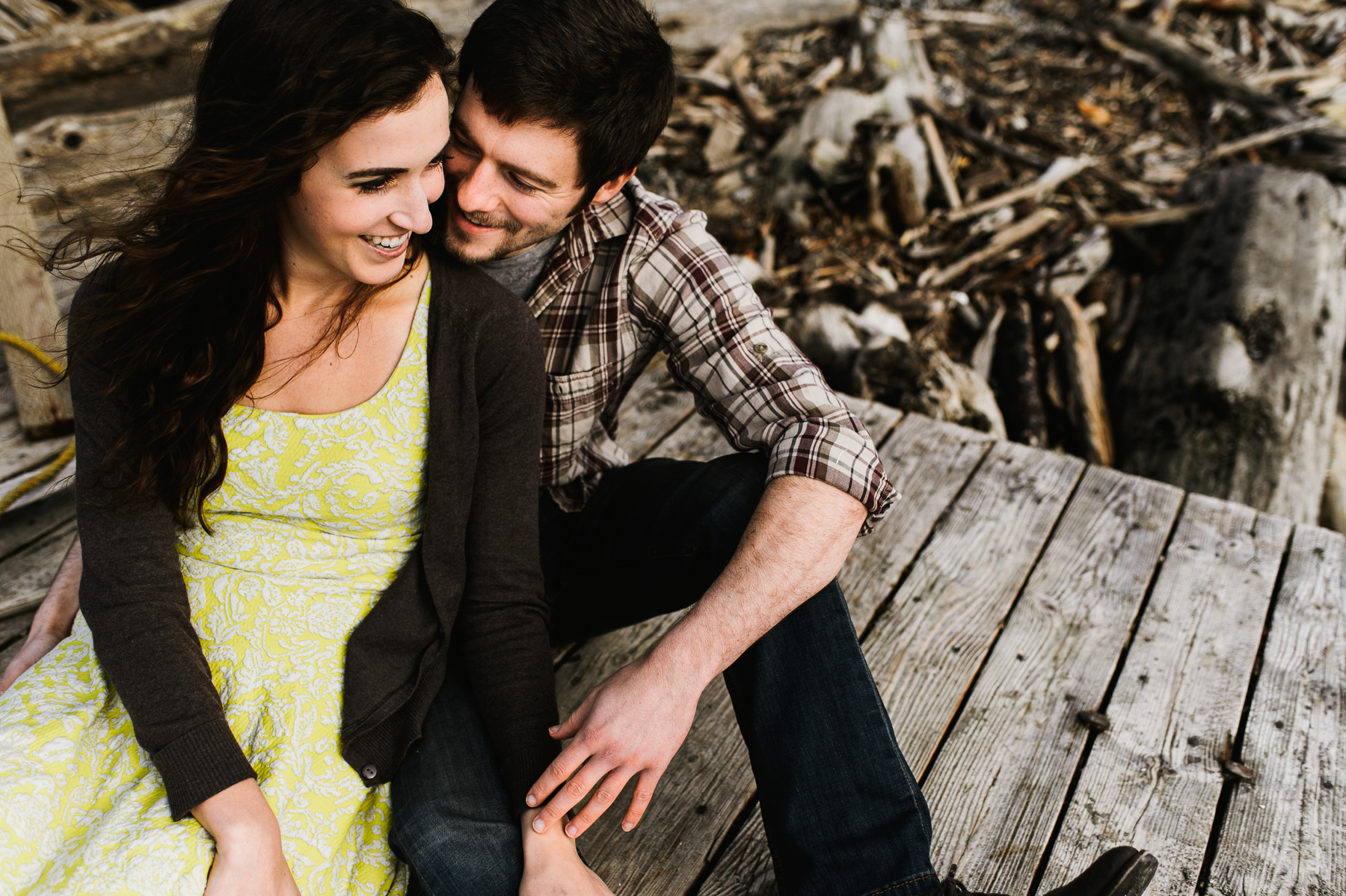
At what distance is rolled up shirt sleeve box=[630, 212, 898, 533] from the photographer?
1768 mm

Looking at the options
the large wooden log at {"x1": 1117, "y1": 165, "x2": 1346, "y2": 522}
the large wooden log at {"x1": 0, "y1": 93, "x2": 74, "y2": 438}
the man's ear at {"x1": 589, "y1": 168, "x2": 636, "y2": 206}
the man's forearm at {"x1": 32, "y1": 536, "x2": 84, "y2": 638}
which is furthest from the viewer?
the large wooden log at {"x1": 1117, "y1": 165, "x2": 1346, "y2": 522}

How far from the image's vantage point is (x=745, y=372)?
6.24 ft

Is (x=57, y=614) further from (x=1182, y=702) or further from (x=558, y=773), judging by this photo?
(x=1182, y=702)

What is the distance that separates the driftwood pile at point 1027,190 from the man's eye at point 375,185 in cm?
153

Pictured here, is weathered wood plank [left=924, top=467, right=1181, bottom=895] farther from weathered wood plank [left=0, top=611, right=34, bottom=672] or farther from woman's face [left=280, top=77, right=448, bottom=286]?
weathered wood plank [left=0, top=611, right=34, bottom=672]

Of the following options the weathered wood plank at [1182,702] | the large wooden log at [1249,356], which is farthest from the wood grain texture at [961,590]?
the large wooden log at [1249,356]

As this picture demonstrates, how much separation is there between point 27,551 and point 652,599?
6.66 ft

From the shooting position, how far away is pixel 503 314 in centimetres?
172

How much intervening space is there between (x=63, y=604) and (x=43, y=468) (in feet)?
4.71

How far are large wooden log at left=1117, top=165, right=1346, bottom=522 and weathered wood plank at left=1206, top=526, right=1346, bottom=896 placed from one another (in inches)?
30.8

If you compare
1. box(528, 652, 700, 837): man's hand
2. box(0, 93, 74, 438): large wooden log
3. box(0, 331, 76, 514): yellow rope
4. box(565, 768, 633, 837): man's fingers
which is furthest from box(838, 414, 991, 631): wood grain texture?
box(0, 93, 74, 438): large wooden log

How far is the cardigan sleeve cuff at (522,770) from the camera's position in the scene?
162 cm

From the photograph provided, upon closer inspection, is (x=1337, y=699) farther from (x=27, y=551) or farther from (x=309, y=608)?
(x=27, y=551)

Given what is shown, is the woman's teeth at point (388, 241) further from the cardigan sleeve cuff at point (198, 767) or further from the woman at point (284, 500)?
the cardigan sleeve cuff at point (198, 767)
